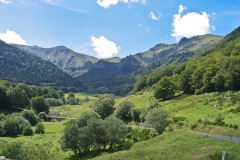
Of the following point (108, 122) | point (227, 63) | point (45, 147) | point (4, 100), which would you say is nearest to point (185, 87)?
point (227, 63)

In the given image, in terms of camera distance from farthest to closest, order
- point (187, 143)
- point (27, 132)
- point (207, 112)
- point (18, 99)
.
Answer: point (18, 99) → point (27, 132) → point (207, 112) → point (187, 143)

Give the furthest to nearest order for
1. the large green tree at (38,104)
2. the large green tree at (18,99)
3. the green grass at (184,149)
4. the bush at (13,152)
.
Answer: the large green tree at (38,104)
the large green tree at (18,99)
the bush at (13,152)
the green grass at (184,149)

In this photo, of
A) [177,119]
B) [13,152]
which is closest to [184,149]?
[177,119]

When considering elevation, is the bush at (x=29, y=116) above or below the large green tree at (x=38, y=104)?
below

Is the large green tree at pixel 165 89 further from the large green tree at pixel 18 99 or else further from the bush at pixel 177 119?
the large green tree at pixel 18 99

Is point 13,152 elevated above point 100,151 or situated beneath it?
elevated above

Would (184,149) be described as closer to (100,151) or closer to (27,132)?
(100,151)

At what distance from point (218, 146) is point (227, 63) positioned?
61072 mm

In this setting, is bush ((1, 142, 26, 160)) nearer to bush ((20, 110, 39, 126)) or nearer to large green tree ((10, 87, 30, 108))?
bush ((20, 110, 39, 126))

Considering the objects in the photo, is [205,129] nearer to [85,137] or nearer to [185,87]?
[85,137]

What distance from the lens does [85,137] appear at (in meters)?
49.9

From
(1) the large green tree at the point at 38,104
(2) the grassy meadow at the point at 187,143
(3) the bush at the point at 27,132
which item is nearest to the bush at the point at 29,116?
(3) the bush at the point at 27,132

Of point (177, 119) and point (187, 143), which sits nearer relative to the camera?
point (187, 143)

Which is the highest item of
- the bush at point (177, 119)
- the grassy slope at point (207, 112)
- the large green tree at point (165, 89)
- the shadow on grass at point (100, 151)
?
the large green tree at point (165, 89)
